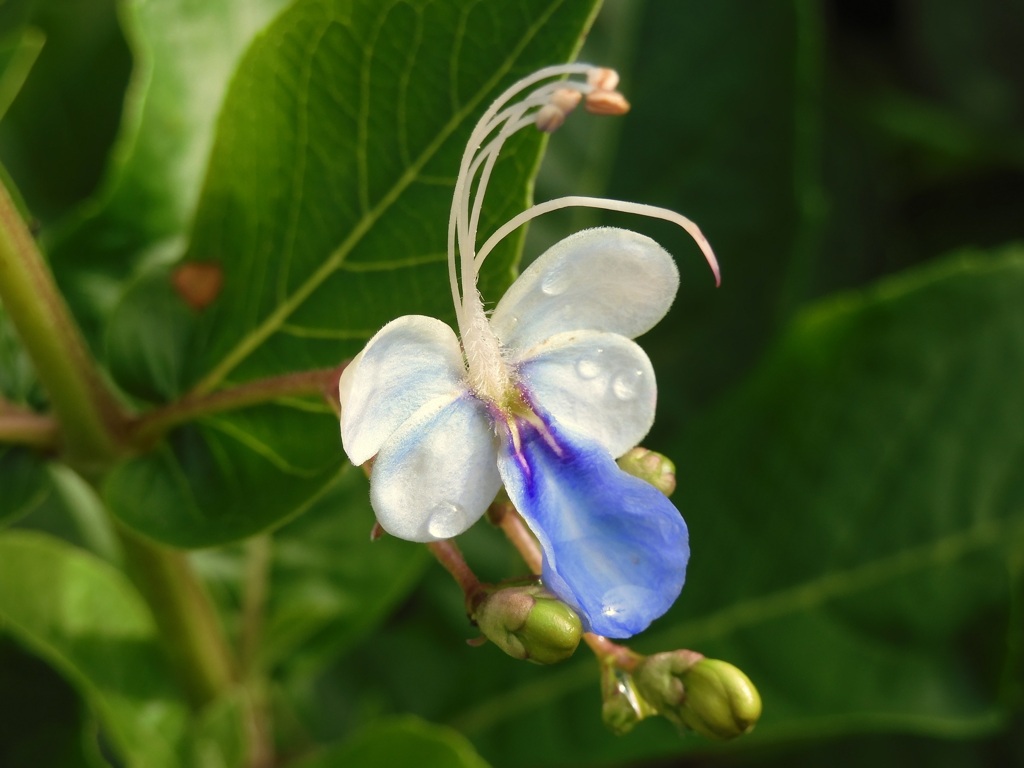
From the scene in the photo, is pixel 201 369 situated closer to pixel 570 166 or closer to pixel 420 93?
pixel 420 93

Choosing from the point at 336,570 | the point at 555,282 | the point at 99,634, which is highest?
the point at 555,282

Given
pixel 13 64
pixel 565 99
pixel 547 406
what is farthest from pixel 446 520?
pixel 13 64

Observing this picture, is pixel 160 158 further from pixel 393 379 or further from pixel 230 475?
pixel 393 379

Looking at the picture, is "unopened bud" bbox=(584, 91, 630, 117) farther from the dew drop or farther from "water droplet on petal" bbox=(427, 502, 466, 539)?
"water droplet on petal" bbox=(427, 502, 466, 539)

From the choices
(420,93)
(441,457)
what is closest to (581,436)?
(441,457)

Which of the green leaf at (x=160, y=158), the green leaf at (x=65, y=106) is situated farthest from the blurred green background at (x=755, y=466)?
the green leaf at (x=160, y=158)

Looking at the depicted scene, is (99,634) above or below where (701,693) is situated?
below

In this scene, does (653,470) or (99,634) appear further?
(99,634)

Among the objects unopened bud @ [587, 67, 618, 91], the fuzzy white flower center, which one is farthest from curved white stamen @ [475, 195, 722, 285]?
unopened bud @ [587, 67, 618, 91]
